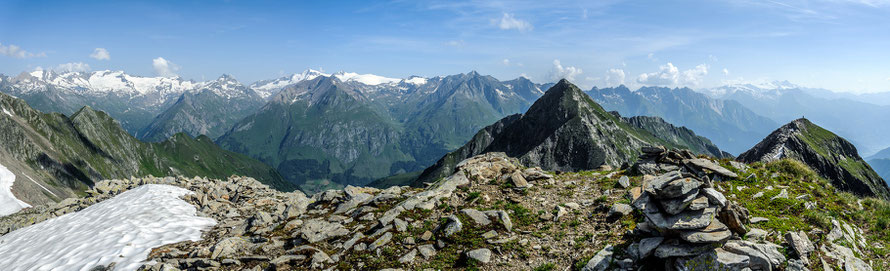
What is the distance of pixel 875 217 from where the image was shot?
1612 cm

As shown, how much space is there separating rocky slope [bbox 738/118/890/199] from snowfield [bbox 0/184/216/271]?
A: 116965 millimetres

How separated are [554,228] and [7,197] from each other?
190458mm

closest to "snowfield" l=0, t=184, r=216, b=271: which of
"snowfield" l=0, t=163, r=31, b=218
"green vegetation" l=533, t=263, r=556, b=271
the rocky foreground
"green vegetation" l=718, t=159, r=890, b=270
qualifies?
the rocky foreground

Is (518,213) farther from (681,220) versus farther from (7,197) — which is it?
(7,197)

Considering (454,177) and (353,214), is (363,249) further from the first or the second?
(454,177)

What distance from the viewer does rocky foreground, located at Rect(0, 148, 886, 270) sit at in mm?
11570

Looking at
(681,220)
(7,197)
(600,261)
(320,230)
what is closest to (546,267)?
(600,261)

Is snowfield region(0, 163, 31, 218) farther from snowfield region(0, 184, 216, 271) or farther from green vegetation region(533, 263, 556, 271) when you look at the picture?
green vegetation region(533, 263, 556, 271)

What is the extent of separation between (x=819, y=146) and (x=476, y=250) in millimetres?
159950

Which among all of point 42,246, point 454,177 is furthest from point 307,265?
point 42,246

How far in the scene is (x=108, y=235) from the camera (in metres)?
20.9

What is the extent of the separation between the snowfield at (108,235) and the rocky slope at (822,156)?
116965 mm

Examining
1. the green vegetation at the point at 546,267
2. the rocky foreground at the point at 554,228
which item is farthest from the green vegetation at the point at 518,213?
the green vegetation at the point at 546,267

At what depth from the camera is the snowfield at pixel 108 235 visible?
1820cm
